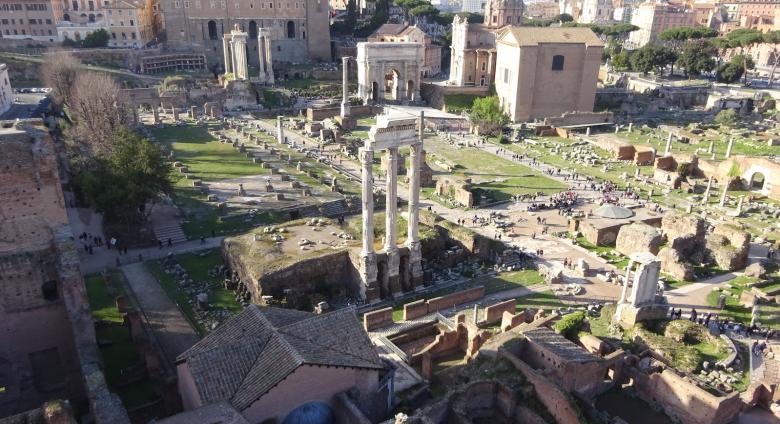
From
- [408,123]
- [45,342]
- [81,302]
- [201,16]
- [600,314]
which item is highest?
[201,16]

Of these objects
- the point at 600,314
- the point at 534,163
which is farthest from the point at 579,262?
the point at 534,163

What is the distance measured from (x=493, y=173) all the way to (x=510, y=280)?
21.7 metres

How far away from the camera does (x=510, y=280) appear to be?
32.7 m

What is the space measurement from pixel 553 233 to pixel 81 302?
29757 millimetres

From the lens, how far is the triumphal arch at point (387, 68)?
79188 mm

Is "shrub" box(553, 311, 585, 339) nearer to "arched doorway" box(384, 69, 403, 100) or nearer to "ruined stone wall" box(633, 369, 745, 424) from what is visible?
"ruined stone wall" box(633, 369, 745, 424)

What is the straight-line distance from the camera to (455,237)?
35.9 metres

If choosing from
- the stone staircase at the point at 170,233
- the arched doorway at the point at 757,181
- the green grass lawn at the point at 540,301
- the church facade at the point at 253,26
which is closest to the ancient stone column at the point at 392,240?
the green grass lawn at the point at 540,301

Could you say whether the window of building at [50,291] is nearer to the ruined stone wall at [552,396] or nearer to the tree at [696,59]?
the ruined stone wall at [552,396]

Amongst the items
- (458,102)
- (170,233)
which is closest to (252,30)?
(458,102)

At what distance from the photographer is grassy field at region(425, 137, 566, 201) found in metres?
48.4

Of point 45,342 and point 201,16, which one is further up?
Answer: point 201,16

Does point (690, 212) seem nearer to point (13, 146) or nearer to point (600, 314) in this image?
point (600, 314)

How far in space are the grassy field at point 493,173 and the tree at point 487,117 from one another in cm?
687
